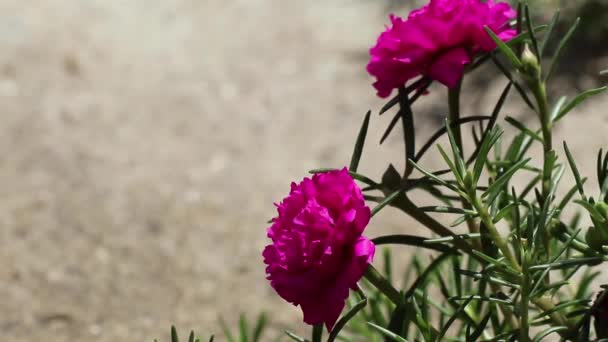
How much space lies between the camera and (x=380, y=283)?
1001 millimetres

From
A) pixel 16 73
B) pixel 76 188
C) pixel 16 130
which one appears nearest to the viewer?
pixel 76 188

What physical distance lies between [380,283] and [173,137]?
208 centimetres

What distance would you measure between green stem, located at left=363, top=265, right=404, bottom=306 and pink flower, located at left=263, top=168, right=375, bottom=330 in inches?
2.7

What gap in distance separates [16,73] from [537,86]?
2511mm

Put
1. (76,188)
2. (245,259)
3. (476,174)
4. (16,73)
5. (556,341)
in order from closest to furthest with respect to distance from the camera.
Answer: (476,174) < (556,341) < (245,259) < (76,188) < (16,73)

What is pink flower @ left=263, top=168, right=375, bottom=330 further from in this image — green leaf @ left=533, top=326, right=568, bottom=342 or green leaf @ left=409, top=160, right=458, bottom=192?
green leaf @ left=533, top=326, right=568, bottom=342

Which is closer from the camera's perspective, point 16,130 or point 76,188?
point 76,188

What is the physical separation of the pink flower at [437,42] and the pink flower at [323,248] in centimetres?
18

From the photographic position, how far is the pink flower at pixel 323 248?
0.90 m

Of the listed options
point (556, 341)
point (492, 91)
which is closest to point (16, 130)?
point (492, 91)

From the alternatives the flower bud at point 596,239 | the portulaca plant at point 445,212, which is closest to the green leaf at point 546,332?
the portulaca plant at point 445,212

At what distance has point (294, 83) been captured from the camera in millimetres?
3256

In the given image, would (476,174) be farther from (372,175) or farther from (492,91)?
(492,91)

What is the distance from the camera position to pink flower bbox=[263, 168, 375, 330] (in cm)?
90
